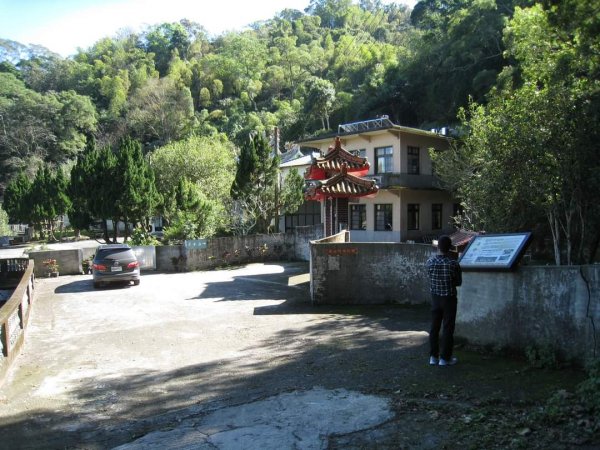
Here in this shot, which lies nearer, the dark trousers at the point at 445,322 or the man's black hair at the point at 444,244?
the dark trousers at the point at 445,322

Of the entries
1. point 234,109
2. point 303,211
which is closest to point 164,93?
point 234,109

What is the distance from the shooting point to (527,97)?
35.5 ft

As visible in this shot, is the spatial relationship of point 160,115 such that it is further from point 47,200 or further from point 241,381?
point 241,381

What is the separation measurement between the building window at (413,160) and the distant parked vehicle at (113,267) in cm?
1843

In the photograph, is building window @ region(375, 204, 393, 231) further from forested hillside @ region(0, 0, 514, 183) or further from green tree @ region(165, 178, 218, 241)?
forested hillside @ region(0, 0, 514, 183)

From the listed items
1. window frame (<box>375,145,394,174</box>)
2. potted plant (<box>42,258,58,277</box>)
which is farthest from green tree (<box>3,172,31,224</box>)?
window frame (<box>375,145,394,174</box>)

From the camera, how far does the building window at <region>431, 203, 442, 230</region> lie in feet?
104

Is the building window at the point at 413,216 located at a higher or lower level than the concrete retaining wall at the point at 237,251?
higher

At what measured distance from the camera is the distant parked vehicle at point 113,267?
56.5ft

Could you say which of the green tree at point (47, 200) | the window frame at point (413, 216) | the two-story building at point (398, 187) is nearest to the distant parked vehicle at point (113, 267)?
the two-story building at point (398, 187)

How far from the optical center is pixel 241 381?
22.2 ft

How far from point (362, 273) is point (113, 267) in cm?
957

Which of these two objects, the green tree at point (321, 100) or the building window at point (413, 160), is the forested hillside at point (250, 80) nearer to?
the green tree at point (321, 100)

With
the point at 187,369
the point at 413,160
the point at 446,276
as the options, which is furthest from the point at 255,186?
the point at 446,276
